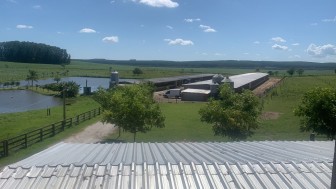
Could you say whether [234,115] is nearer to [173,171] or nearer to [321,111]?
[321,111]

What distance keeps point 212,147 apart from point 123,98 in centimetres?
1362

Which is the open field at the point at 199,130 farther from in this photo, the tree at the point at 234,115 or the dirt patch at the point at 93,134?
the tree at the point at 234,115

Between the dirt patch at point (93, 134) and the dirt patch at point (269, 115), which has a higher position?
the dirt patch at point (269, 115)

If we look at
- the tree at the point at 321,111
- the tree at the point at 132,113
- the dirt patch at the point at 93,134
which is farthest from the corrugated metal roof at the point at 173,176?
the dirt patch at the point at 93,134

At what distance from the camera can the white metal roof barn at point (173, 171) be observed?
731 cm

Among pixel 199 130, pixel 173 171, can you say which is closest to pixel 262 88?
pixel 199 130

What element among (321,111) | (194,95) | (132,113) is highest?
(321,111)

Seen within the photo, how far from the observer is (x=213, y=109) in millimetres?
21828

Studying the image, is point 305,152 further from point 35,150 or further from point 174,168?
point 35,150

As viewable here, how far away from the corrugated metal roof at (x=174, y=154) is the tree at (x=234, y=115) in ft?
31.2

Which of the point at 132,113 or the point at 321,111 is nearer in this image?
the point at 321,111

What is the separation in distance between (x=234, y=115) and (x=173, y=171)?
45.6 ft

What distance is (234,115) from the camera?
2123 centimetres

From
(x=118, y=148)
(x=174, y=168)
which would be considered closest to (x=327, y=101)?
(x=118, y=148)
